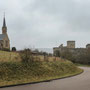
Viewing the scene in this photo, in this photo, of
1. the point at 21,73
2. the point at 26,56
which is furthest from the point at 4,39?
the point at 21,73

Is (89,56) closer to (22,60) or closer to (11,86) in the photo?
(22,60)

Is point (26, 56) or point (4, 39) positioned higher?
point (4, 39)

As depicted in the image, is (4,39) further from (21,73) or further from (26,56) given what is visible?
(21,73)

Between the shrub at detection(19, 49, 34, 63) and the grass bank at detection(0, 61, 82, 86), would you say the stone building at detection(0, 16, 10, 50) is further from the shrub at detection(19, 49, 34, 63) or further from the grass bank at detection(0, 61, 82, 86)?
the grass bank at detection(0, 61, 82, 86)

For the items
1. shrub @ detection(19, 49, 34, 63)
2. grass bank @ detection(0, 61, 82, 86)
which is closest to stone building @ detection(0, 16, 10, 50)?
shrub @ detection(19, 49, 34, 63)

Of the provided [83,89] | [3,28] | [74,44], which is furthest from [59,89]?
[74,44]

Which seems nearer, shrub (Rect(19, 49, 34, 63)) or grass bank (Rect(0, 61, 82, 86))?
grass bank (Rect(0, 61, 82, 86))

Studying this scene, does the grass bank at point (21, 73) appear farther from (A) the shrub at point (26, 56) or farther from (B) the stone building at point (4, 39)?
(B) the stone building at point (4, 39)

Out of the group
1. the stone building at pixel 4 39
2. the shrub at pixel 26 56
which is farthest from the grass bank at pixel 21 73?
the stone building at pixel 4 39

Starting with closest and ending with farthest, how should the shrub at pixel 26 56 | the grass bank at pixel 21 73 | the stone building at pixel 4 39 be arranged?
the grass bank at pixel 21 73 → the shrub at pixel 26 56 → the stone building at pixel 4 39

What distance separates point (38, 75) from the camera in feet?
44.0

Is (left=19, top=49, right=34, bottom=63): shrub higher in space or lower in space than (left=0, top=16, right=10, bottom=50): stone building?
lower

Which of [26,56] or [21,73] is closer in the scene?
[21,73]

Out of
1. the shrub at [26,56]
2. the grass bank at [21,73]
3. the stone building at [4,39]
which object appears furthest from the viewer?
the stone building at [4,39]
